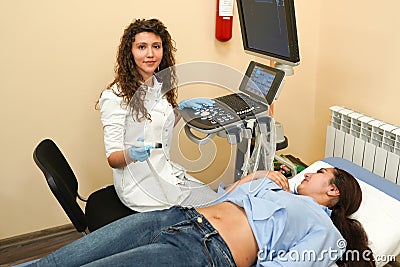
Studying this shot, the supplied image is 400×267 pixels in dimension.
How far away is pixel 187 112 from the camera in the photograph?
6.14 ft

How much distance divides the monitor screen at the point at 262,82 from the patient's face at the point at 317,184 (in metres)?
0.36

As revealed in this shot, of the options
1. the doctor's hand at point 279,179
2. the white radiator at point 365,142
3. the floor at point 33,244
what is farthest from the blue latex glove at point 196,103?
the floor at point 33,244

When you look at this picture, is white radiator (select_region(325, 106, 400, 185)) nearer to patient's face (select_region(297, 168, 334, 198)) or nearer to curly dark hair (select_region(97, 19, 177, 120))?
patient's face (select_region(297, 168, 334, 198))

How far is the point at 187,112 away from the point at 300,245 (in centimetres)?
73

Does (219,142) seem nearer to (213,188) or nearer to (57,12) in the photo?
(213,188)

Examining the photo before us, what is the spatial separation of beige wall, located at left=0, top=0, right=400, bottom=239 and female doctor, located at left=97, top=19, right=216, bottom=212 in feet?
0.56

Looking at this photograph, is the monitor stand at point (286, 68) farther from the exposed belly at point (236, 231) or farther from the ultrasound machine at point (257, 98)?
the exposed belly at point (236, 231)

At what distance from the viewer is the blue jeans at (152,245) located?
4.53ft

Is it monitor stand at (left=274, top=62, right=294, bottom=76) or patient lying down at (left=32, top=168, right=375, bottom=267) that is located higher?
monitor stand at (left=274, top=62, right=294, bottom=76)

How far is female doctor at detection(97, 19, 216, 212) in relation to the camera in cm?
180

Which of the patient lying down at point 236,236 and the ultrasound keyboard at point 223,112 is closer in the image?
the patient lying down at point 236,236

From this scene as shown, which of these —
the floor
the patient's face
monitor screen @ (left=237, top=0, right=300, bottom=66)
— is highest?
monitor screen @ (left=237, top=0, right=300, bottom=66)

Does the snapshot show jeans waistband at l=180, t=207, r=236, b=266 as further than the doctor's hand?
No

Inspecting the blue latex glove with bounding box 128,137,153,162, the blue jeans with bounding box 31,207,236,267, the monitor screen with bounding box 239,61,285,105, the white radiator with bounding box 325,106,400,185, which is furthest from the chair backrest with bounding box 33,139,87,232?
the white radiator with bounding box 325,106,400,185
